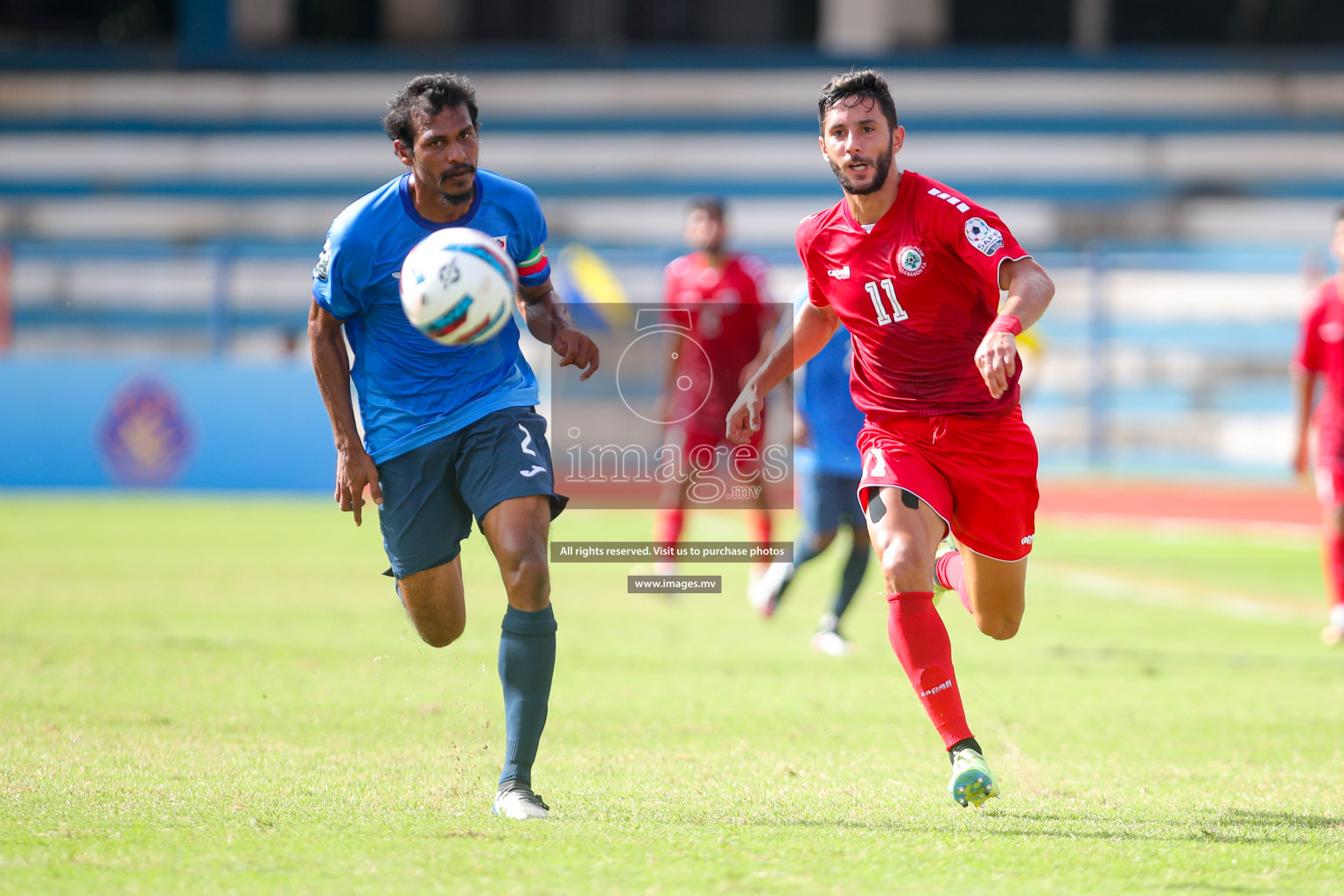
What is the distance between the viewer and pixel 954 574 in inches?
226

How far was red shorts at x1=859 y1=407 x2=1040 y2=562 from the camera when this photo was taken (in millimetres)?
5277

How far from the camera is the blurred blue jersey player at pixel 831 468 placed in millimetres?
8531

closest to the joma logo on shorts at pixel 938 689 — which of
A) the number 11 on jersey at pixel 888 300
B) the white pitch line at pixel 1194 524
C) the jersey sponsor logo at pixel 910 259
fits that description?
the number 11 on jersey at pixel 888 300

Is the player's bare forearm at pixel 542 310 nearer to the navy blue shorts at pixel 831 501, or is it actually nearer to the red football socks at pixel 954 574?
the red football socks at pixel 954 574

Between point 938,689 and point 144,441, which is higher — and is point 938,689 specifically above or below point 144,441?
above

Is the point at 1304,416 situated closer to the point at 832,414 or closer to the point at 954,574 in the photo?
the point at 832,414

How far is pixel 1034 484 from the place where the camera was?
5.45m

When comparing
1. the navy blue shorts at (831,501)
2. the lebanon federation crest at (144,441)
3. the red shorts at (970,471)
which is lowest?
the lebanon federation crest at (144,441)

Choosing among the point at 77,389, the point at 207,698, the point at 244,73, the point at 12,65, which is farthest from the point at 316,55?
the point at 207,698

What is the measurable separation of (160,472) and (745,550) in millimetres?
8285

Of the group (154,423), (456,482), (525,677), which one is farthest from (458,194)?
(154,423)

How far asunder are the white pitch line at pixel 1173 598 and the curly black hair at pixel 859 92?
243 inches

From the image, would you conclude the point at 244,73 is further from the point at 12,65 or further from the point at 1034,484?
the point at 1034,484

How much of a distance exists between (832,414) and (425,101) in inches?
168
